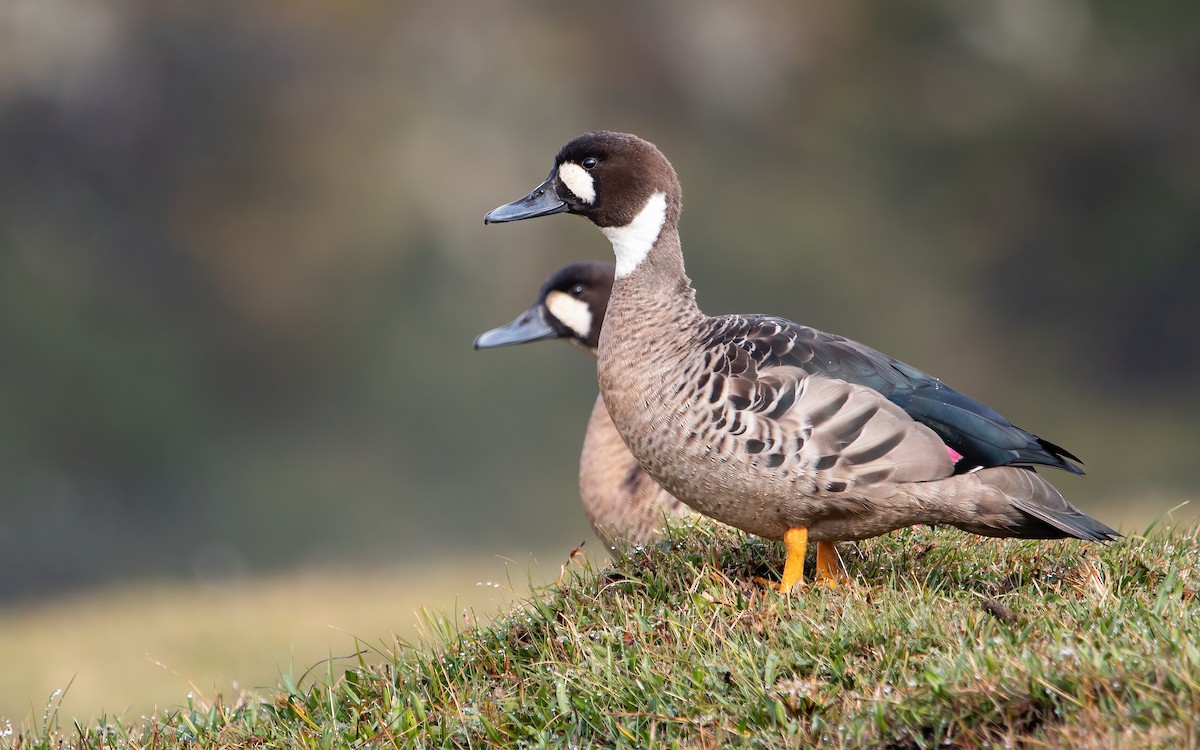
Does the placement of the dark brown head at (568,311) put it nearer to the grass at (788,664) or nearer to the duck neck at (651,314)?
the duck neck at (651,314)

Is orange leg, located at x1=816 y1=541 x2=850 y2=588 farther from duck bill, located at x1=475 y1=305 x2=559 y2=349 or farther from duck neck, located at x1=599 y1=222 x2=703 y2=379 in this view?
duck bill, located at x1=475 y1=305 x2=559 y2=349

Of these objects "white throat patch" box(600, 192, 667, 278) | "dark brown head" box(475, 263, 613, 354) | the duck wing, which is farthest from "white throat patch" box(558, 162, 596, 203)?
"dark brown head" box(475, 263, 613, 354)

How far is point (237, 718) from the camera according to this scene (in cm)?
429

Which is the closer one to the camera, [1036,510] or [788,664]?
[788,664]

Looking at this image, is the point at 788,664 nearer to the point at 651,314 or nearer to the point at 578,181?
the point at 651,314

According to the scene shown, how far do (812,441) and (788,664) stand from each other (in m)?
0.85

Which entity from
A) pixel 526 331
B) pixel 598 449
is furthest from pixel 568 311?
pixel 598 449

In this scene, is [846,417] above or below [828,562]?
above

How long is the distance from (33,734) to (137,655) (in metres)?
4.34

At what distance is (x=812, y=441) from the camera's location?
4125 millimetres

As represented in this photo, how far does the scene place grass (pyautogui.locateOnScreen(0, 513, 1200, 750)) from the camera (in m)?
2.98

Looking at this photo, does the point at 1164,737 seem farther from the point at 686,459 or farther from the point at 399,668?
the point at 399,668

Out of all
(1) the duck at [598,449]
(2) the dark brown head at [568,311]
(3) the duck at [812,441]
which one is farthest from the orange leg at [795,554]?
(2) the dark brown head at [568,311]

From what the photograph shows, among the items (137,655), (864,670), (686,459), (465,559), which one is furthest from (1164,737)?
(465,559)
